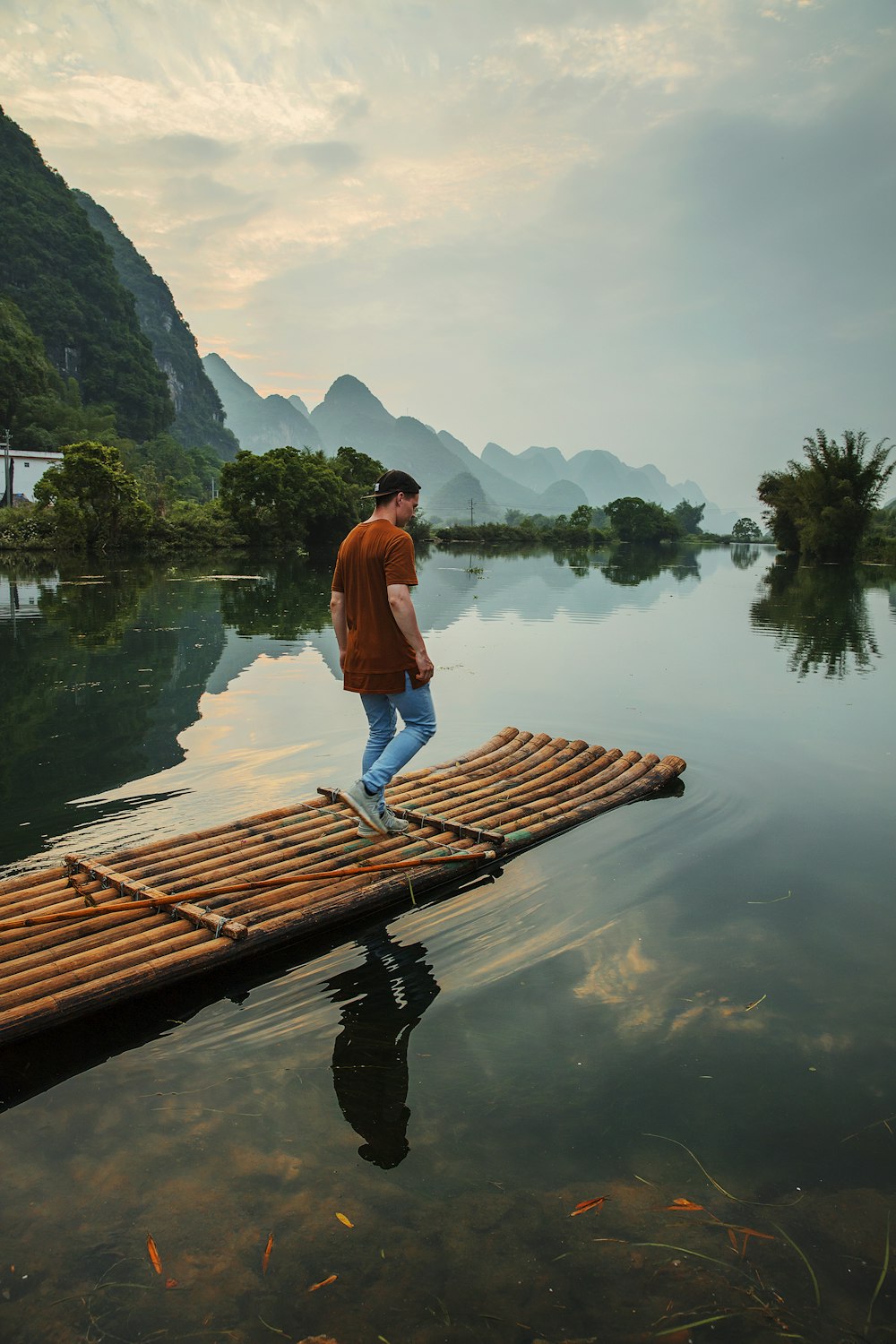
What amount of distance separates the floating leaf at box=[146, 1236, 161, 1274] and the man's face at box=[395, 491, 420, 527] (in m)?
3.66

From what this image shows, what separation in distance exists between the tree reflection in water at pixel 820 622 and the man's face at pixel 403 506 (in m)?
9.62

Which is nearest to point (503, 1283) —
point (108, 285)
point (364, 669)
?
point (364, 669)

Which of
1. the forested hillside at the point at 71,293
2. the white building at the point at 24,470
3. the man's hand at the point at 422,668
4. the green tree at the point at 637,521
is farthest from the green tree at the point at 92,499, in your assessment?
the forested hillside at the point at 71,293

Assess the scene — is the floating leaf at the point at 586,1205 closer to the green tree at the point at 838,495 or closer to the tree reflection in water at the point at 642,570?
the tree reflection in water at the point at 642,570

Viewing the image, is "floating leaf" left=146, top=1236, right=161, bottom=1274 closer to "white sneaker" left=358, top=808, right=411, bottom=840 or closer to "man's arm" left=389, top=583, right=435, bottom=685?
"white sneaker" left=358, top=808, right=411, bottom=840

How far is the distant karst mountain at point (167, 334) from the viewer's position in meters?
153

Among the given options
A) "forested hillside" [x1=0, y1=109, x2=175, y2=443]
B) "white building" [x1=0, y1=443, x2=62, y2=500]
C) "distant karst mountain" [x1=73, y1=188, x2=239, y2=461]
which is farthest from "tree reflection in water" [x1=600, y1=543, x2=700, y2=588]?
"distant karst mountain" [x1=73, y1=188, x2=239, y2=461]

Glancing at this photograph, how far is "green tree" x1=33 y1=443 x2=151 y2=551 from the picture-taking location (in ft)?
128

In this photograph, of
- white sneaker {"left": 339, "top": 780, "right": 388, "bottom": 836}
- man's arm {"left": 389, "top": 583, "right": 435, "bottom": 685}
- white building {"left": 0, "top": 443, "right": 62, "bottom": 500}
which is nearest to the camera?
man's arm {"left": 389, "top": 583, "right": 435, "bottom": 685}

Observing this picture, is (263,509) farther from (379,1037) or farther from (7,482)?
(379,1037)

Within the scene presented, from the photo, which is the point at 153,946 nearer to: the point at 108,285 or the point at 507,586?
the point at 507,586

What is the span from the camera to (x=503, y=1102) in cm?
328

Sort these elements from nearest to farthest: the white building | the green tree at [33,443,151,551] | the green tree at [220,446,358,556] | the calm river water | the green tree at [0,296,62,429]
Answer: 1. the calm river water
2. the green tree at [33,443,151,551]
3. the green tree at [220,446,358,556]
4. the white building
5. the green tree at [0,296,62,429]

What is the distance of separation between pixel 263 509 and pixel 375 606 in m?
47.7
